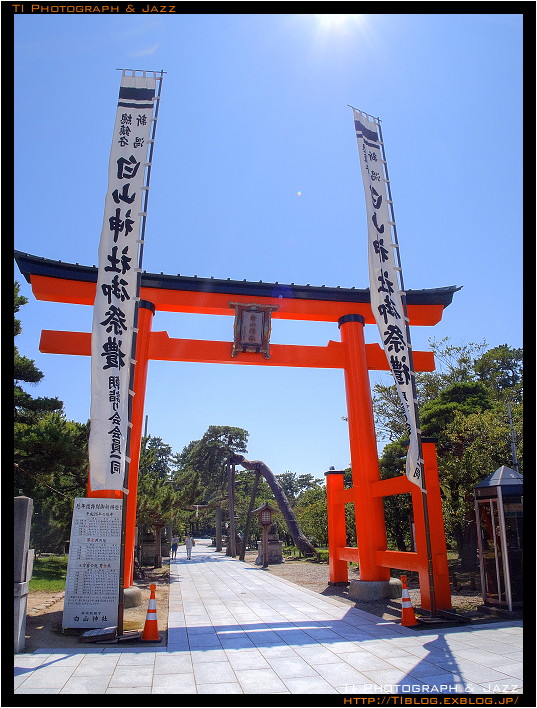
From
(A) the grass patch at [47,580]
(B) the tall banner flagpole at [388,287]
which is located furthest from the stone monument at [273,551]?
(B) the tall banner flagpole at [388,287]

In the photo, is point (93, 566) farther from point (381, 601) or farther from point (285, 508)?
point (285, 508)

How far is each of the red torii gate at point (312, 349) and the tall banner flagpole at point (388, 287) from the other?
1.00 m

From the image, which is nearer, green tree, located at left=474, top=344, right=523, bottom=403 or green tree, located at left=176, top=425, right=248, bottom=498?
green tree, located at left=474, top=344, right=523, bottom=403

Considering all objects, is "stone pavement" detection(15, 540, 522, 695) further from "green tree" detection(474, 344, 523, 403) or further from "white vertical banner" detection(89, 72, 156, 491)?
"green tree" detection(474, 344, 523, 403)

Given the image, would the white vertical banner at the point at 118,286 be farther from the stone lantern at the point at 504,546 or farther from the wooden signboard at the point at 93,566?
the stone lantern at the point at 504,546

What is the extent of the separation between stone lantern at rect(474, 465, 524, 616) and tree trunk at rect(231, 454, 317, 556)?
14.4 metres

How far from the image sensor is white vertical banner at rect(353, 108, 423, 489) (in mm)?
8656

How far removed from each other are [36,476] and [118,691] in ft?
26.3

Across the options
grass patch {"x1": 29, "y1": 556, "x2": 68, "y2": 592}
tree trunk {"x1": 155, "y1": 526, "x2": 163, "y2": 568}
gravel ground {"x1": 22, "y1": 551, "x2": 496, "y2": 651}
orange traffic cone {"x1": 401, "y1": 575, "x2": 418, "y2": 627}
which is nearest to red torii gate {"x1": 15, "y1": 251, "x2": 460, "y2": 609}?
gravel ground {"x1": 22, "y1": 551, "x2": 496, "y2": 651}

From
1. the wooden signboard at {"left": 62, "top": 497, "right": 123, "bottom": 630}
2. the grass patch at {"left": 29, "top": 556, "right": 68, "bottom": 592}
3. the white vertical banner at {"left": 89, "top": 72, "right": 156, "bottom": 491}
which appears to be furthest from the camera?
the grass patch at {"left": 29, "top": 556, "right": 68, "bottom": 592}

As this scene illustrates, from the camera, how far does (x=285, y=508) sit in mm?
23344

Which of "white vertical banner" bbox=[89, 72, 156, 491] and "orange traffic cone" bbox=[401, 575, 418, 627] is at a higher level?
"white vertical banner" bbox=[89, 72, 156, 491]

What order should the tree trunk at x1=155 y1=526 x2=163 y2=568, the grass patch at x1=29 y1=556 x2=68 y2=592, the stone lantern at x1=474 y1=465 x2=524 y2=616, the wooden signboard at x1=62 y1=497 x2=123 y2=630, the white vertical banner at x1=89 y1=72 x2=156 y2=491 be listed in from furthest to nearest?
the tree trunk at x1=155 y1=526 x2=163 y2=568, the grass patch at x1=29 y1=556 x2=68 y2=592, the stone lantern at x1=474 y1=465 x2=524 y2=616, the white vertical banner at x1=89 y1=72 x2=156 y2=491, the wooden signboard at x1=62 y1=497 x2=123 y2=630

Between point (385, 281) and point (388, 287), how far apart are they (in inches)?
5.2
